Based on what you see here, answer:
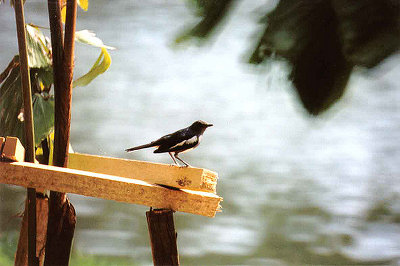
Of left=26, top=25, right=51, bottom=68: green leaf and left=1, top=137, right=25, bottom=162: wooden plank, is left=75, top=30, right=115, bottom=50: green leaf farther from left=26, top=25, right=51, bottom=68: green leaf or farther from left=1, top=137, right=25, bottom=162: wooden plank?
left=1, top=137, right=25, bottom=162: wooden plank

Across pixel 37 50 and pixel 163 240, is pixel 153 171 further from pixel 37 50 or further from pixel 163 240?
pixel 37 50

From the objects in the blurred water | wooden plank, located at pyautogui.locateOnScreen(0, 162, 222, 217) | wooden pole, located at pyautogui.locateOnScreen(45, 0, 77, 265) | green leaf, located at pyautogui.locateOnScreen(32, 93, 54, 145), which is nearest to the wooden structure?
wooden plank, located at pyautogui.locateOnScreen(0, 162, 222, 217)

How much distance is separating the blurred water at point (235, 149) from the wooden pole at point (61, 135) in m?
0.64

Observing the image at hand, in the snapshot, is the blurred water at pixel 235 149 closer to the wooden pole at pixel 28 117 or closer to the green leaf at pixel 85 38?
the green leaf at pixel 85 38

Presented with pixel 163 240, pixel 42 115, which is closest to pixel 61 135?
pixel 42 115

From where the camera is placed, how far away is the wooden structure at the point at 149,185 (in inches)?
28.9

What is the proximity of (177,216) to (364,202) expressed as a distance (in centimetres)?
66

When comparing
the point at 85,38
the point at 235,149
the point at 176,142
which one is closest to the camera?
the point at 176,142

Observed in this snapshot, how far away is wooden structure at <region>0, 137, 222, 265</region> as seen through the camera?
735 millimetres

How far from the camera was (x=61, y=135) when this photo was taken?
930mm

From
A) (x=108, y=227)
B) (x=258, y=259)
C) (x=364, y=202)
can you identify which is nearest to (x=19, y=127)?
(x=108, y=227)

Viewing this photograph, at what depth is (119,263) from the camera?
5.66ft

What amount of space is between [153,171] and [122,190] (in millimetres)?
82

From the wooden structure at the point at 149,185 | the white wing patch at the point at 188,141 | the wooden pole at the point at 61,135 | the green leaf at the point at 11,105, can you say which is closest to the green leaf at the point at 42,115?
the green leaf at the point at 11,105
